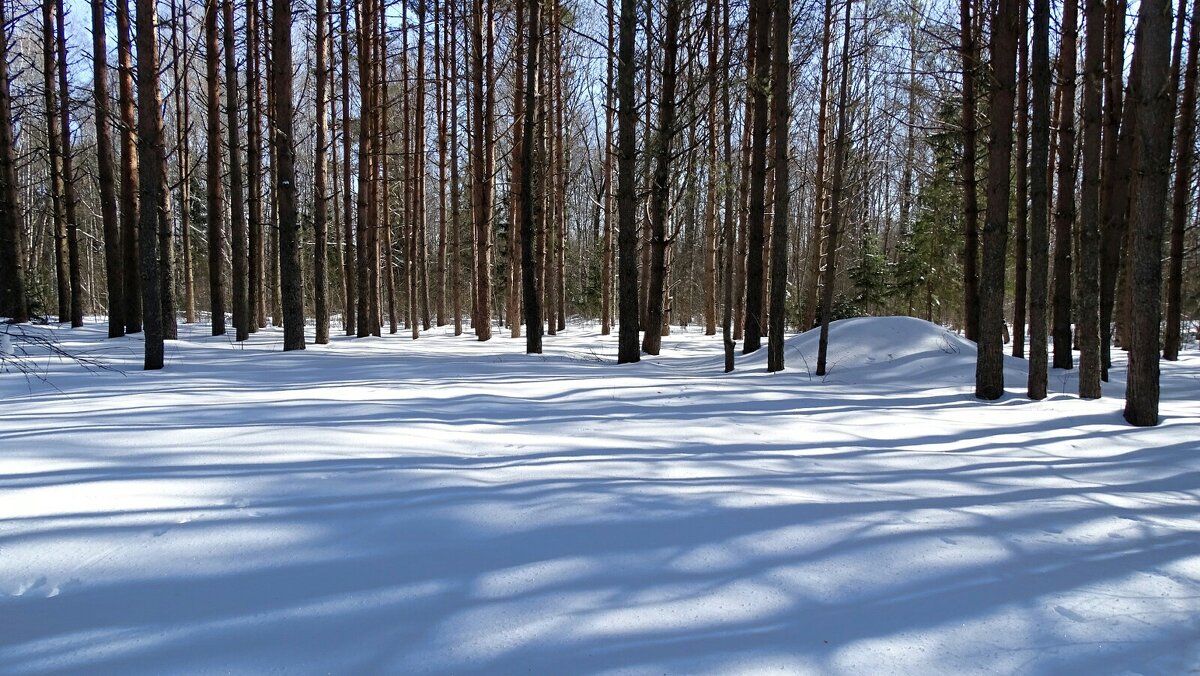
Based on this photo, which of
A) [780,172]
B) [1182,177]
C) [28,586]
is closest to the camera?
[28,586]

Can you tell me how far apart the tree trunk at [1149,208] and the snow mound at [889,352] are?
285 cm

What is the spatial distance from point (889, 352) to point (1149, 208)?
4.64m

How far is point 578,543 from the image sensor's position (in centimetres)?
278

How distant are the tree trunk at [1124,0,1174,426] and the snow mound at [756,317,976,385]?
2.85 meters

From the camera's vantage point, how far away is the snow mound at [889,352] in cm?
910

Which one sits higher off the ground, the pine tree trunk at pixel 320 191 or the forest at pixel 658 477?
the pine tree trunk at pixel 320 191

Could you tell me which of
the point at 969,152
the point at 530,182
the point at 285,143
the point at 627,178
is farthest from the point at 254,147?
the point at 969,152

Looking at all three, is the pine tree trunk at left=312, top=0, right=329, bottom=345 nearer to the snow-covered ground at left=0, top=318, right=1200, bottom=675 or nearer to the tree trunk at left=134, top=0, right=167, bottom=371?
the tree trunk at left=134, top=0, right=167, bottom=371

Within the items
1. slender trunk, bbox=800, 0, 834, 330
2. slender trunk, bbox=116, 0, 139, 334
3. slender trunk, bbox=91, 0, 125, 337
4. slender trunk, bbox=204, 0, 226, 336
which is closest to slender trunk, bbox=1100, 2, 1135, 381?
slender trunk, bbox=800, 0, 834, 330

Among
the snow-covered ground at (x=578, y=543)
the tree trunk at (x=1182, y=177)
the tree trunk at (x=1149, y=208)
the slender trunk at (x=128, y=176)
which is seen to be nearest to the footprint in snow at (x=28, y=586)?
the snow-covered ground at (x=578, y=543)

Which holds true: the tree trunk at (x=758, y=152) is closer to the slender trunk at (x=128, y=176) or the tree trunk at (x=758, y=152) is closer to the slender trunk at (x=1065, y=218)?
the slender trunk at (x=1065, y=218)

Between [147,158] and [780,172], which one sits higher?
[780,172]

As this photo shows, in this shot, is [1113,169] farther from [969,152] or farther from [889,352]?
[889,352]

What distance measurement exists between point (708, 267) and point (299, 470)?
16.6 m
